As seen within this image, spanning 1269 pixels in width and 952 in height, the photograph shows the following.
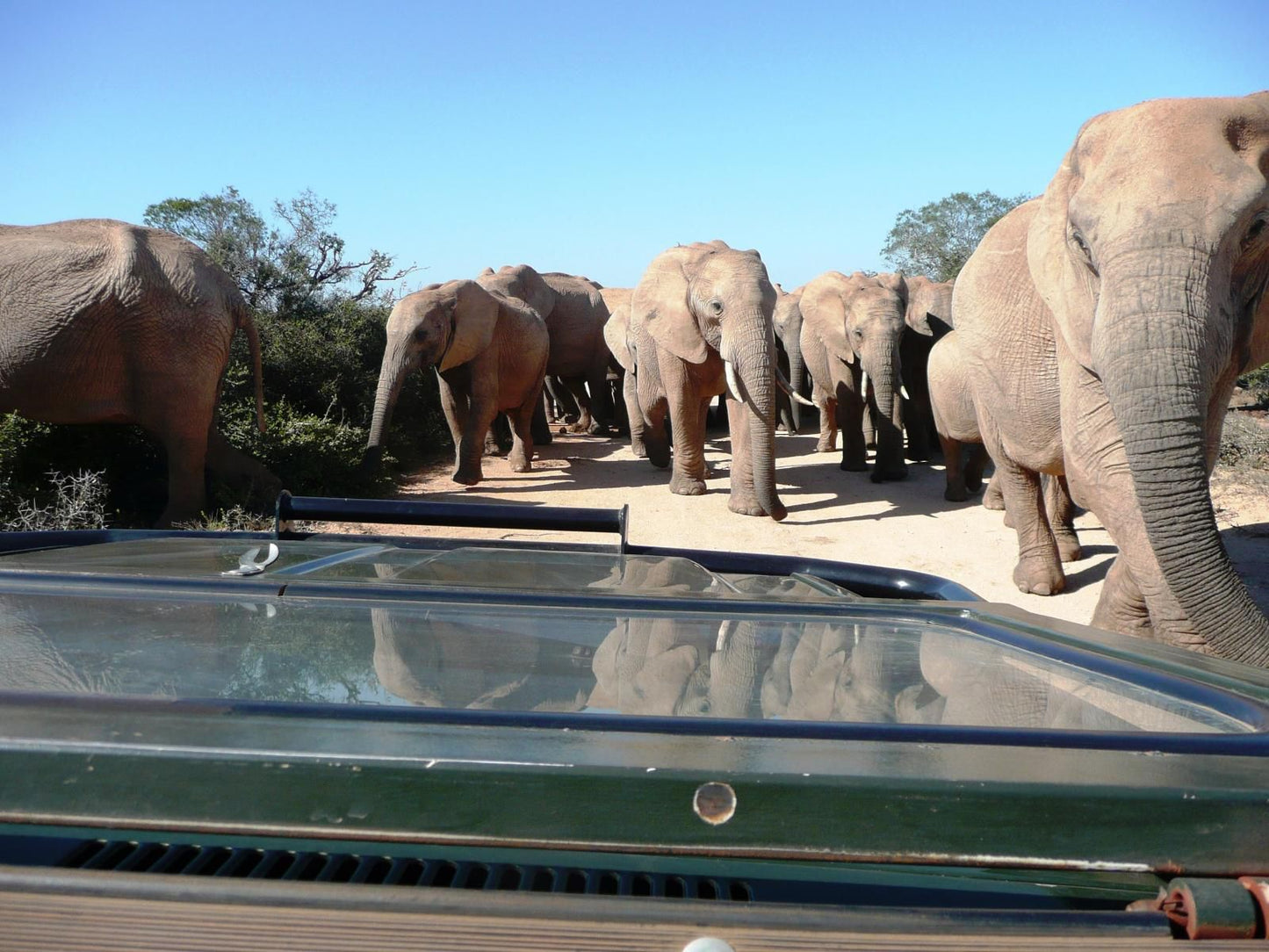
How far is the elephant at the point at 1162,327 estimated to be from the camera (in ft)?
13.0

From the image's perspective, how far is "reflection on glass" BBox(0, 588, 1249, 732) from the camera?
4.36 ft

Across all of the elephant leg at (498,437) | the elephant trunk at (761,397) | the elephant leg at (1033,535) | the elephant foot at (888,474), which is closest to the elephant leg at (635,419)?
the elephant leg at (498,437)

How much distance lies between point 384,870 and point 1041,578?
23.6ft

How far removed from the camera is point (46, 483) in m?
9.24

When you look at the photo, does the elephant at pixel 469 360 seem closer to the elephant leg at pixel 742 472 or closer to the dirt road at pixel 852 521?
the dirt road at pixel 852 521

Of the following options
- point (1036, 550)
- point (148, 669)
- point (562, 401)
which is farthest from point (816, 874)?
point (562, 401)

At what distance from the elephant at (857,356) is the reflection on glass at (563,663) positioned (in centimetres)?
1099

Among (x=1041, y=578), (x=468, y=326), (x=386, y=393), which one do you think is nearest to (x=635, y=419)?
(x=468, y=326)

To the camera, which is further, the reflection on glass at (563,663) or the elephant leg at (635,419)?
the elephant leg at (635,419)

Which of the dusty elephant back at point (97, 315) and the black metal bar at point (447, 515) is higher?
the dusty elephant back at point (97, 315)

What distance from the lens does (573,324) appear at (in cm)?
1984

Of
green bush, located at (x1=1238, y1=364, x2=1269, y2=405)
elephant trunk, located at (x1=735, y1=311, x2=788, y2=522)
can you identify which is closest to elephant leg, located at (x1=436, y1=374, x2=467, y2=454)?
elephant trunk, located at (x1=735, y1=311, x2=788, y2=522)

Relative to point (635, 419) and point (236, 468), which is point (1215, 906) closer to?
point (236, 468)

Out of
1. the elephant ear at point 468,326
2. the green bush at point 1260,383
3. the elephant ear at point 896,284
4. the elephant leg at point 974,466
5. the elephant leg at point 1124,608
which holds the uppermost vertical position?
the elephant ear at point 896,284
